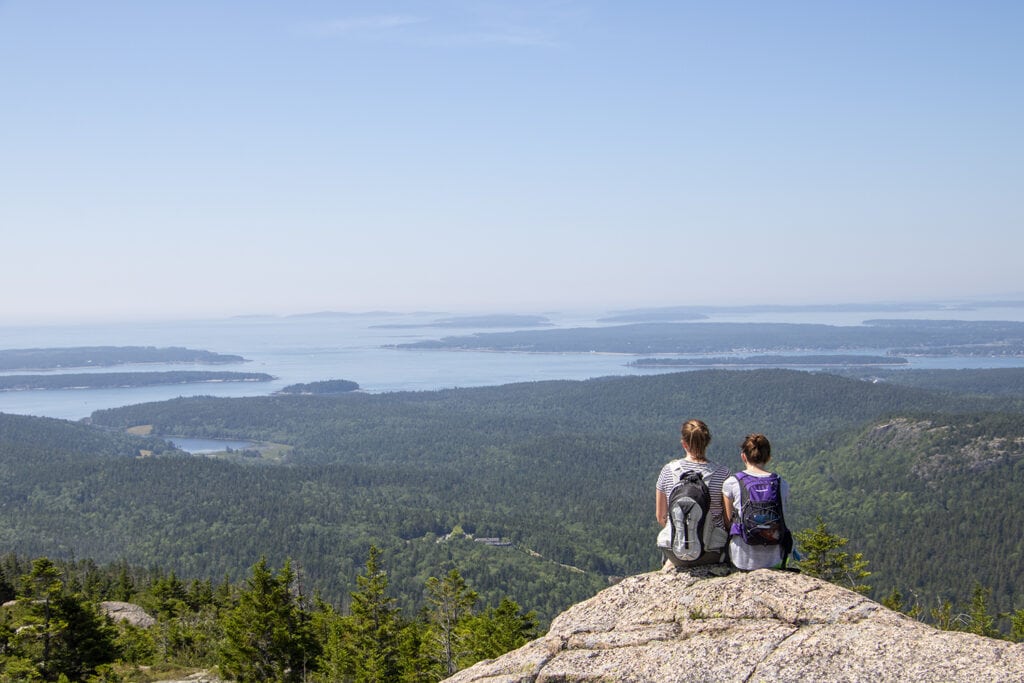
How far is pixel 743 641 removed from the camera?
10.0 m

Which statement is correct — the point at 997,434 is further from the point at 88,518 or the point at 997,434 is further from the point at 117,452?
the point at 117,452

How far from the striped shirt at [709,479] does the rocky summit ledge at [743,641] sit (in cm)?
110

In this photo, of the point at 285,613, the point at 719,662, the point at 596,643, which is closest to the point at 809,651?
the point at 719,662

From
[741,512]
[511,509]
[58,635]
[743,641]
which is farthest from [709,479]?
[511,509]

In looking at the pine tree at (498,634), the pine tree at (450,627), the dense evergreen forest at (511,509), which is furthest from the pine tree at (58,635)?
the dense evergreen forest at (511,509)

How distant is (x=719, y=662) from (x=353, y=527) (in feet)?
382

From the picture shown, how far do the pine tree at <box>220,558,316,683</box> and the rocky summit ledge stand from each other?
2537cm

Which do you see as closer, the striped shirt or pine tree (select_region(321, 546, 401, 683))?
the striped shirt

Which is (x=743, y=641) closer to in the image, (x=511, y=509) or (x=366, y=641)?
(x=366, y=641)

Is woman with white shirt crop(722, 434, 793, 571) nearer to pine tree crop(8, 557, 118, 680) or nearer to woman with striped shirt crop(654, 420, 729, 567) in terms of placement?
woman with striped shirt crop(654, 420, 729, 567)

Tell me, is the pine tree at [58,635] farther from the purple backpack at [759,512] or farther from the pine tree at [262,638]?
the purple backpack at [759,512]

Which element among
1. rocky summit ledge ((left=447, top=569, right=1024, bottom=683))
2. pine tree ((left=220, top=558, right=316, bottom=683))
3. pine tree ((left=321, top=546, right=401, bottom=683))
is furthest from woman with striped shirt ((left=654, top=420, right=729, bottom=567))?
pine tree ((left=220, top=558, right=316, bottom=683))

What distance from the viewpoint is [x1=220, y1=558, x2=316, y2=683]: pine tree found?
108 ft

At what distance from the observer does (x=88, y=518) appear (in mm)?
124500
